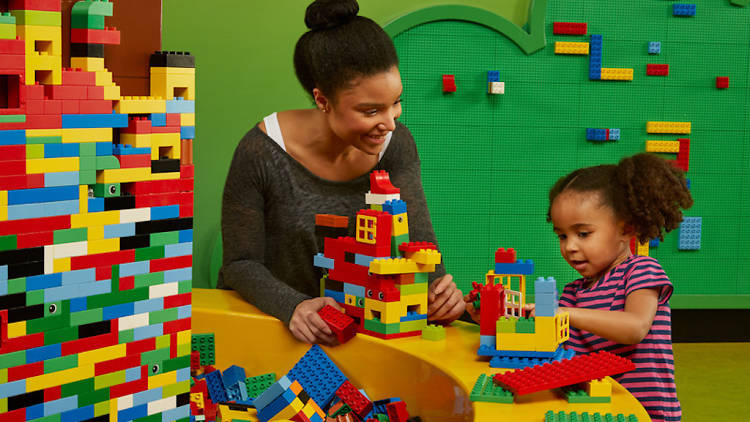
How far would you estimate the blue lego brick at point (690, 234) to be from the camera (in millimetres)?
3186

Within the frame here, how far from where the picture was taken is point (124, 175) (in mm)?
891

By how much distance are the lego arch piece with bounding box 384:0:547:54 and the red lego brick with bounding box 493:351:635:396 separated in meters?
2.01

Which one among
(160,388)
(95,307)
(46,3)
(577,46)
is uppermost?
(577,46)

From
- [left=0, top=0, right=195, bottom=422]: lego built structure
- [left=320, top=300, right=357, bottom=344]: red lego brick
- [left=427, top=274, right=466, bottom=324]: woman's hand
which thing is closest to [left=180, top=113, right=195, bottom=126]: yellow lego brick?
[left=0, top=0, right=195, bottom=422]: lego built structure

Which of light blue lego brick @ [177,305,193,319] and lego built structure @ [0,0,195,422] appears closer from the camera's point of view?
lego built structure @ [0,0,195,422]

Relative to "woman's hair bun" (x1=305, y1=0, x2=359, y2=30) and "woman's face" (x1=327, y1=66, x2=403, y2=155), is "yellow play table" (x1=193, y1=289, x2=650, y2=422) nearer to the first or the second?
"woman's face" (x1=327, y1=66, x2=403, y2=155)

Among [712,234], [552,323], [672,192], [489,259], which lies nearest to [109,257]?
[552,323]

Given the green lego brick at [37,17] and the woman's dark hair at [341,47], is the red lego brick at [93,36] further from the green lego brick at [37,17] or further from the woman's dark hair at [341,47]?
the woman's dark hair at [341,47]

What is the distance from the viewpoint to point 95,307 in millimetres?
880

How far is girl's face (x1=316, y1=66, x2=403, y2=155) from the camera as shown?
1.63 meters

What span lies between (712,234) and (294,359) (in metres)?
2.23

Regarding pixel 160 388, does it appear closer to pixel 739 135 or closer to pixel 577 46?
pixel 577 46

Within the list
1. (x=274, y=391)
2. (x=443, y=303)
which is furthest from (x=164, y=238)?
(x=443, y=303)

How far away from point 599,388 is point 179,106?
63cm
